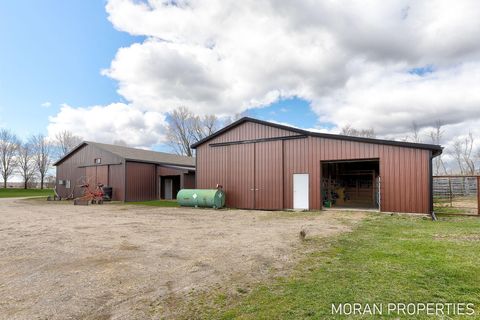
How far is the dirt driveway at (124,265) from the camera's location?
3.49 metres

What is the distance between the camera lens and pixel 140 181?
23219mm

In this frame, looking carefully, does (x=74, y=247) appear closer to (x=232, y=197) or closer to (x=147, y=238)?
(x=147, y=238)

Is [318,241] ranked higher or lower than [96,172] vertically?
lower

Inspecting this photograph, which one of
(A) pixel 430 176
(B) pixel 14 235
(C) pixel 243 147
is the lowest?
(B) pixel 14 235

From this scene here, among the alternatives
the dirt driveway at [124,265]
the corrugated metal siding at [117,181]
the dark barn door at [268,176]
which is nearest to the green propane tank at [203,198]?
the dark barn door at [268,176]

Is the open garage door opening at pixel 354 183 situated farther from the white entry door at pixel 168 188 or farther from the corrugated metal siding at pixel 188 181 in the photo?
the white entry door at pixel 168 188

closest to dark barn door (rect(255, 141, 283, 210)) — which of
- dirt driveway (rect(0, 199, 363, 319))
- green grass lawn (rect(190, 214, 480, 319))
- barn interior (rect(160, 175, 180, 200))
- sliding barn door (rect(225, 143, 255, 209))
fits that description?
sliding barn door (rect(225, 143, 255, 209))

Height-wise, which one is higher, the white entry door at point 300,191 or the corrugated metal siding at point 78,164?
the corrugated metal siding at point 78,164

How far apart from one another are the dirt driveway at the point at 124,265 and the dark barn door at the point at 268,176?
668cm

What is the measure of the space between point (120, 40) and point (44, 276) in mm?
13485

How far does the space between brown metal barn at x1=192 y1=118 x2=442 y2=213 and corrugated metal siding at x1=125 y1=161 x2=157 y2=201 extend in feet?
23.3

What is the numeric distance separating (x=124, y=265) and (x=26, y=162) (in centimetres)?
6184

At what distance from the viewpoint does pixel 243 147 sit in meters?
16.7

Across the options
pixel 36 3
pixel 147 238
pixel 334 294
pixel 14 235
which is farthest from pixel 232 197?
pixel 334 294
